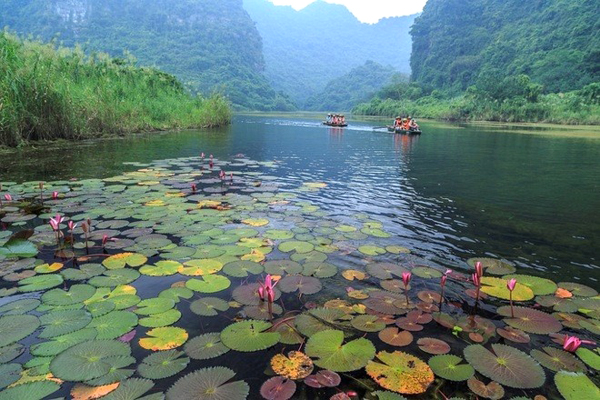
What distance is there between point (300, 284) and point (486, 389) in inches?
78.0

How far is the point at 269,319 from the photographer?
3.29 metres

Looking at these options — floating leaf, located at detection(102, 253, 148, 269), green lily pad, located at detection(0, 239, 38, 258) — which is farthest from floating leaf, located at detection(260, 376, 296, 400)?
green lily pad, located at detection(0, 239, 38, 258)

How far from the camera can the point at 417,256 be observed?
16.5 ft

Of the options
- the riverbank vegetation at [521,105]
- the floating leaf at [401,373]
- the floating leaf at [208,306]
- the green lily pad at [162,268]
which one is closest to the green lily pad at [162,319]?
the floating leaf at [208,306]

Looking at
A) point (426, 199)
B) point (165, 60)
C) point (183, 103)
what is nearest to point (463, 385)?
point (426, 199)

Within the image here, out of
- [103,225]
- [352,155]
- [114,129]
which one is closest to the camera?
[103,225]

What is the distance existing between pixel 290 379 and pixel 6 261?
388cm

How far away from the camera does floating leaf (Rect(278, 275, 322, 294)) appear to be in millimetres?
3854

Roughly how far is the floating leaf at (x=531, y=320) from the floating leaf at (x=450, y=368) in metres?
0.93

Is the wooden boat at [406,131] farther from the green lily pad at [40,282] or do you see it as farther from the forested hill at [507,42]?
the forested hill at [507,42]

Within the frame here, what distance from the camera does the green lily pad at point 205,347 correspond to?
108 inches

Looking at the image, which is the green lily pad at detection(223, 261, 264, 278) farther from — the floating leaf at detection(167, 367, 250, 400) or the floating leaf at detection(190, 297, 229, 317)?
the floating leaf at detection(167, 367, 250, 400)

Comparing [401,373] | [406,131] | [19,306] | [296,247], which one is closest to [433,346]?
[401,373]

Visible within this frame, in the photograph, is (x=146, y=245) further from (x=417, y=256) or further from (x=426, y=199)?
(x=426, y=199)
